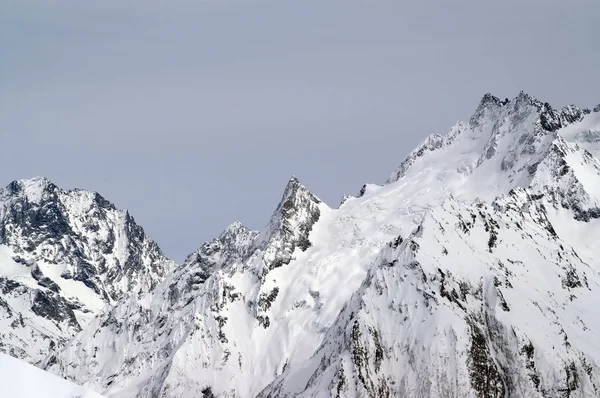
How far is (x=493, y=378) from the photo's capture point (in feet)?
618

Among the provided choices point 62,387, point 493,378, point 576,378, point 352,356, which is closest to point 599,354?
point 576,378

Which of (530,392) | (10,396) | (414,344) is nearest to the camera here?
(10,396)

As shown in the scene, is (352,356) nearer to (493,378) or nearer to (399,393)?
(399,393)

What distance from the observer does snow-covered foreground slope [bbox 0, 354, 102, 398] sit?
1711 inches

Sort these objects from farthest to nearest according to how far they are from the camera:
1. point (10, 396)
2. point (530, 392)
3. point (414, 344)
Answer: point (414, 344)
point (530, 392)
point (10, 396)

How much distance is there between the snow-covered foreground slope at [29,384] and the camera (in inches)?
1711

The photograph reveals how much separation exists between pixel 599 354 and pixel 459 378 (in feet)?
118

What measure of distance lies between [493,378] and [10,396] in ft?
522

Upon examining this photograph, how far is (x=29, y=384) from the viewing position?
43.8m

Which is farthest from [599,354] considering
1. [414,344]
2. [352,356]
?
[352,356]

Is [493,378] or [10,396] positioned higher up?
[493,378]

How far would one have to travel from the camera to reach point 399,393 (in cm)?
19075

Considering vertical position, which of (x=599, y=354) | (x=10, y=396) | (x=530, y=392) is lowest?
(x=10, y=396)

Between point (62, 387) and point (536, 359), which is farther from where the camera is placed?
point (536, 359)
